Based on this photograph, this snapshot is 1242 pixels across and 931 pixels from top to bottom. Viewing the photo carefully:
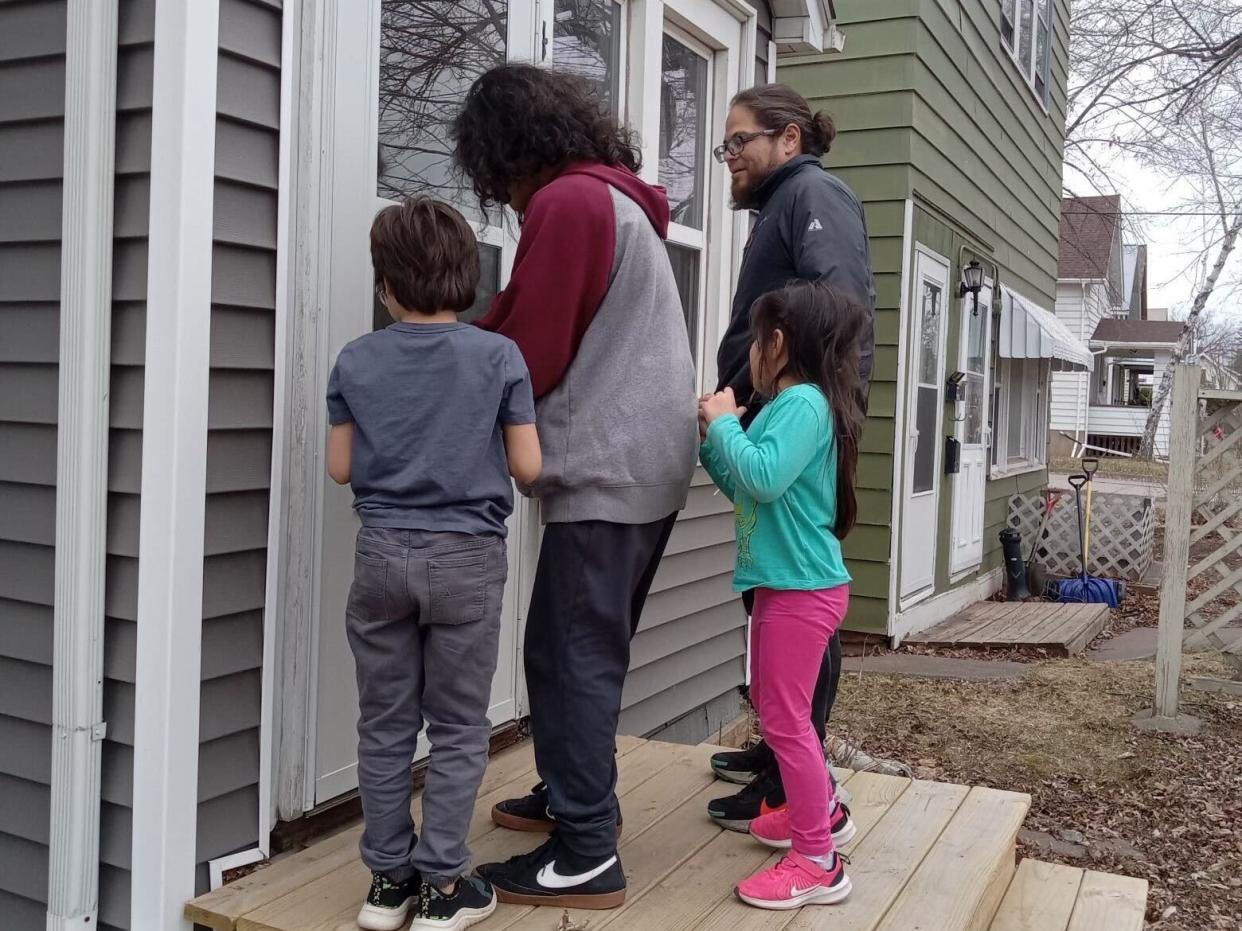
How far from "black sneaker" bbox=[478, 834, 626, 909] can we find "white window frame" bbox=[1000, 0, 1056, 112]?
8.94 m

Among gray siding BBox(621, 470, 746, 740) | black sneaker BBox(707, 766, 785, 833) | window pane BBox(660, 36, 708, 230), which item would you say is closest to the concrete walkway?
gray siding BBox(621, 470, 746, 740)

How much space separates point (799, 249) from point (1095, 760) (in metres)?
3.80

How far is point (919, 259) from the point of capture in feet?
25.1

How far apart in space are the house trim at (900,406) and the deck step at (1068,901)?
4197mm

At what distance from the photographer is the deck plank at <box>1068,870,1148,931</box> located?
116 inches

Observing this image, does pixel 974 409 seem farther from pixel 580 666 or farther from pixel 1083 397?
pixel 1083 397

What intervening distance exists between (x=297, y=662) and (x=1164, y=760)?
14.5ft

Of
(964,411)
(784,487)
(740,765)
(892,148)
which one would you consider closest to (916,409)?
(964,411)

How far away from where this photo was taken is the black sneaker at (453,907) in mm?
2215

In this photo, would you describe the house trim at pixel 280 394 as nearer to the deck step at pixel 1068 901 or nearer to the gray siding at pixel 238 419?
the gray siding at pixel 238 419

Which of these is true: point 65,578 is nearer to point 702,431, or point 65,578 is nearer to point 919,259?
point 702,431

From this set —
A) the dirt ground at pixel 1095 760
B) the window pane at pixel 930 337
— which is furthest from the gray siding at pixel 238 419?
the window pane at pixel 930 337

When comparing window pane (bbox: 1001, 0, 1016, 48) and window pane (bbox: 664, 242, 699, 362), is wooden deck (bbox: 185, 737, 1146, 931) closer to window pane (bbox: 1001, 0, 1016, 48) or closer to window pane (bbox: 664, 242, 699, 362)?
window pane (bbox: 664, 242, 699, 362)

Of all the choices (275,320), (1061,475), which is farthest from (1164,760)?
(1061,475)
